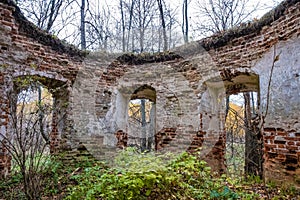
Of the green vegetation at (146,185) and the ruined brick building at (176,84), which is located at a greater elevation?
the ruined brick building at (176,84)

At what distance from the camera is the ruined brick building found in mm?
3941

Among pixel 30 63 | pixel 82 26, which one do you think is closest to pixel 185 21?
pixel 82 26

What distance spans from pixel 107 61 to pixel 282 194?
4.73 m

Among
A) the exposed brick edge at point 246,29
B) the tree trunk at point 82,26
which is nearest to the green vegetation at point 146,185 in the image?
the exposed brick edge at point 246,29

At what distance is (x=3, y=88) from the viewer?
4.20 meters

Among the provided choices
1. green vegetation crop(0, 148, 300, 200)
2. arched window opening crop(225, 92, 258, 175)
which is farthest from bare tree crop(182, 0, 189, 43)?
green vegetation crop(0, 148, 300, 200)

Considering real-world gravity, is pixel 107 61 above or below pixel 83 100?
above

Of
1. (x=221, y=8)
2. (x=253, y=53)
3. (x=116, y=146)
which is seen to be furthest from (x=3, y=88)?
(x=221, y=8)

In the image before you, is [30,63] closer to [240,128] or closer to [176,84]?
[176,84]

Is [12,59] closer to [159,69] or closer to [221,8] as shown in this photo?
[159,69]

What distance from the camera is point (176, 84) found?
592cm

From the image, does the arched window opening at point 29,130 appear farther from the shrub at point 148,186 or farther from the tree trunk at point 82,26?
the tree trunk at point 82,26

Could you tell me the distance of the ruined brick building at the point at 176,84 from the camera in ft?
12.9

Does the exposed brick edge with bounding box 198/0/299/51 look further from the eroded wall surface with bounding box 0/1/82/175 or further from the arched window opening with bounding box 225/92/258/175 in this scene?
the eroded wall surface with bounding box 0/1/82/175
